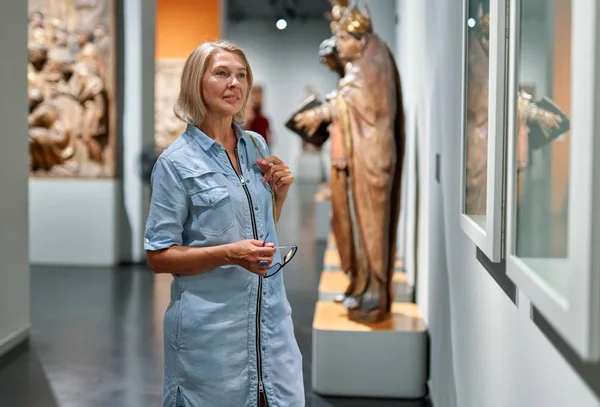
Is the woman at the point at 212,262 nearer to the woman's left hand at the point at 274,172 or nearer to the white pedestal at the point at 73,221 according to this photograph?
the woman's left hand at the point at 274,172

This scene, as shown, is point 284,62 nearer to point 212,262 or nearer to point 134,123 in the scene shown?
point 134,123

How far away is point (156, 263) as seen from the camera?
2.30 m

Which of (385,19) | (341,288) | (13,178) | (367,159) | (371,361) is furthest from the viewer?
(385,19)

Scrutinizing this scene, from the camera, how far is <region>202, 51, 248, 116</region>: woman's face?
231 centimetres

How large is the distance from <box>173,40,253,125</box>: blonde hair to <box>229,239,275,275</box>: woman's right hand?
0.42 m

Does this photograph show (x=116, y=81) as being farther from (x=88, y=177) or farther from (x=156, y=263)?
(x=156, y=263)

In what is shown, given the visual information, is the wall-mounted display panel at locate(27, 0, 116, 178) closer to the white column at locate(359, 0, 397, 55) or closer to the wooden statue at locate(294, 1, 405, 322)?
the white column at locate(359, 0, 397, 55)

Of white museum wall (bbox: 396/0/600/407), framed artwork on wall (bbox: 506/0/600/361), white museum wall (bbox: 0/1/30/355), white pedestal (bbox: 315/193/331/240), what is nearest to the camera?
→ framed artwork on wall (bbox: 506/0/600/361)

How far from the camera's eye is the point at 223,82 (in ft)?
7.57

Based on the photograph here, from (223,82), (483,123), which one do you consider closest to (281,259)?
(223,82)

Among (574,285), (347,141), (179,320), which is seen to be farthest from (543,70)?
(347,141)

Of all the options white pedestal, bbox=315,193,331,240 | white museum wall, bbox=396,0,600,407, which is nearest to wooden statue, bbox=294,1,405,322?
white museum wall, bbox=396,0,600,407

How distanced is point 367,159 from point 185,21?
37.9 feet

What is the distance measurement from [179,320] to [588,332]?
1386 millimetres
